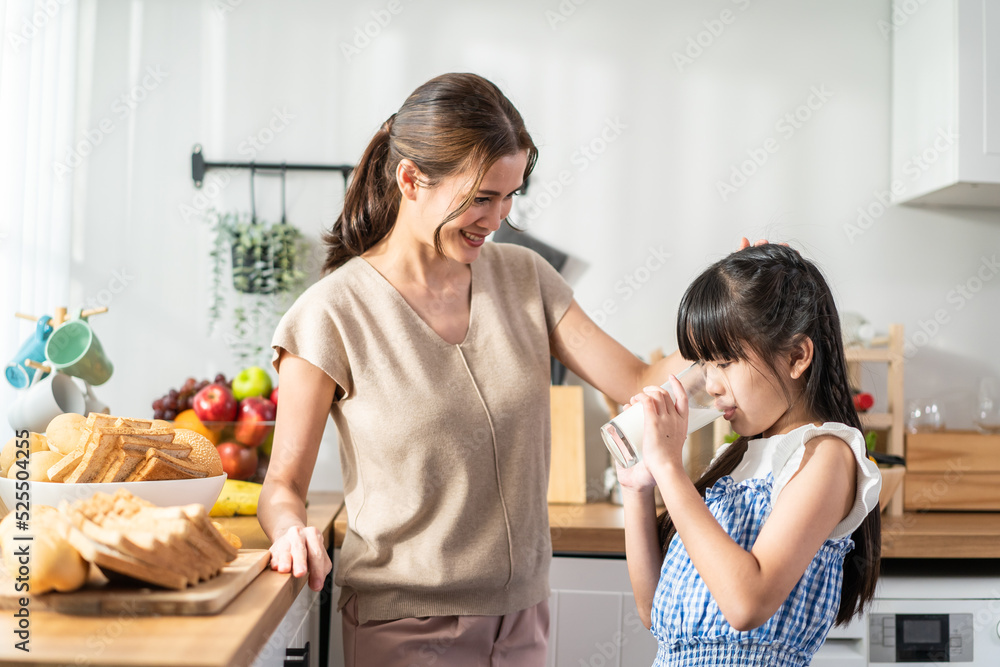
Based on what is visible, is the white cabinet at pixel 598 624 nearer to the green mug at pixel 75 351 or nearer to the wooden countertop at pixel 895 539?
the wooden countertop at pixel 895 539

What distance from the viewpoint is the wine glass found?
2045 mm

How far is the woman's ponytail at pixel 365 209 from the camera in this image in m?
1.20

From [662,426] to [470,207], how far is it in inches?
15.8

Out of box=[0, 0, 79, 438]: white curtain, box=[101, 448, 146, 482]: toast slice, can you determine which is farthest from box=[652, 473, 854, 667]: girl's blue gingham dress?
box=[0, 0, 79, 438]: white curtain

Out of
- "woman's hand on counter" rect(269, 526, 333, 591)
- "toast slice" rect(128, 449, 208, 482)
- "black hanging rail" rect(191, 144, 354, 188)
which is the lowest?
"woman's hand on counter" rect(269, 526, 333, 591)

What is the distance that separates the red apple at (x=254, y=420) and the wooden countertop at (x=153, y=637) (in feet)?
3.20

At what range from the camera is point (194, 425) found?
5.35 ft

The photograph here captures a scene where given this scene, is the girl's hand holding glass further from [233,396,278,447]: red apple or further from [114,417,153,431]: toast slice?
[233,396,278,447]: red apple

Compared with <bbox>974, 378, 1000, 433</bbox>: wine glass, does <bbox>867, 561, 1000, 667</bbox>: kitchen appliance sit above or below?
below

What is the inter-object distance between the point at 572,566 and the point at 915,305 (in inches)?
50.0

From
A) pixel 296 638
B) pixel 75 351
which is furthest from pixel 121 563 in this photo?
pixel 75 351

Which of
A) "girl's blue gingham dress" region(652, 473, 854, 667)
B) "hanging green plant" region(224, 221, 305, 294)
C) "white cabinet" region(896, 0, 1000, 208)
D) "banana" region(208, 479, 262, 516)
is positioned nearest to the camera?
"girl's blue gingham dress" region(652, 473, 854, 667)

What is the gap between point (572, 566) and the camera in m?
1.63

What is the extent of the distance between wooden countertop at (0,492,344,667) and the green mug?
847 millimetres
